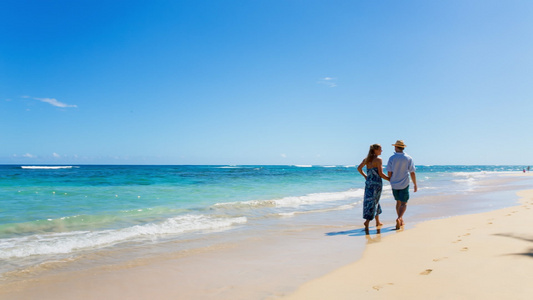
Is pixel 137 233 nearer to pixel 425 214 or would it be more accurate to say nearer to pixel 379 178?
pixel 379 178

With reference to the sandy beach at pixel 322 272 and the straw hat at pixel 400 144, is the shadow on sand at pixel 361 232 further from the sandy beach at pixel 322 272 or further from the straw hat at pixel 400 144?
the straw hat at pixel 400 144

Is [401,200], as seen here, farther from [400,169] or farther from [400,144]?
[400,144]

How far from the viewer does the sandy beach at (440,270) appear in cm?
309

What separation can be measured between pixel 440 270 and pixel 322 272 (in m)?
1.33

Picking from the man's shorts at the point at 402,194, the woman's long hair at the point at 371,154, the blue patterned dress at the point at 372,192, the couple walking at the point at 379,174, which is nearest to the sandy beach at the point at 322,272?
the blue patterned dress at the point at 372,192

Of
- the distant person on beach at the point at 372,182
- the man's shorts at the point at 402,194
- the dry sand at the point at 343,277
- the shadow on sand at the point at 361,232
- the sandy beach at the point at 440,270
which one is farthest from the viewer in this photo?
the man's shorts at the point at 402,194

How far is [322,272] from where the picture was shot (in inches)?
161

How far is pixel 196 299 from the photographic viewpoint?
337 centimetres

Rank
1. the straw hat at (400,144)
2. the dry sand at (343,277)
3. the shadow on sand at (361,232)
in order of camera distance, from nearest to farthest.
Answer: the dry sand at (343,277)
the shadow on sand at (361,232)
the straw hat at (400,144)

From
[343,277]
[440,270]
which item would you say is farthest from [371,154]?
[343,277]

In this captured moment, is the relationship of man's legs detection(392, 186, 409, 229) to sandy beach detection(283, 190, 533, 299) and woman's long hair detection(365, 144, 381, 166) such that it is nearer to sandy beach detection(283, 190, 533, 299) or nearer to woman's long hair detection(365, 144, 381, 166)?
woman's long hair detection(365, 144, 381, 166)

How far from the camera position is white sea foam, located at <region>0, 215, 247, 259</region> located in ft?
18.5

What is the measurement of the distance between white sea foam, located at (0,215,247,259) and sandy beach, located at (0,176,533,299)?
45.4 inches

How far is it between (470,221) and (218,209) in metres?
7.07
